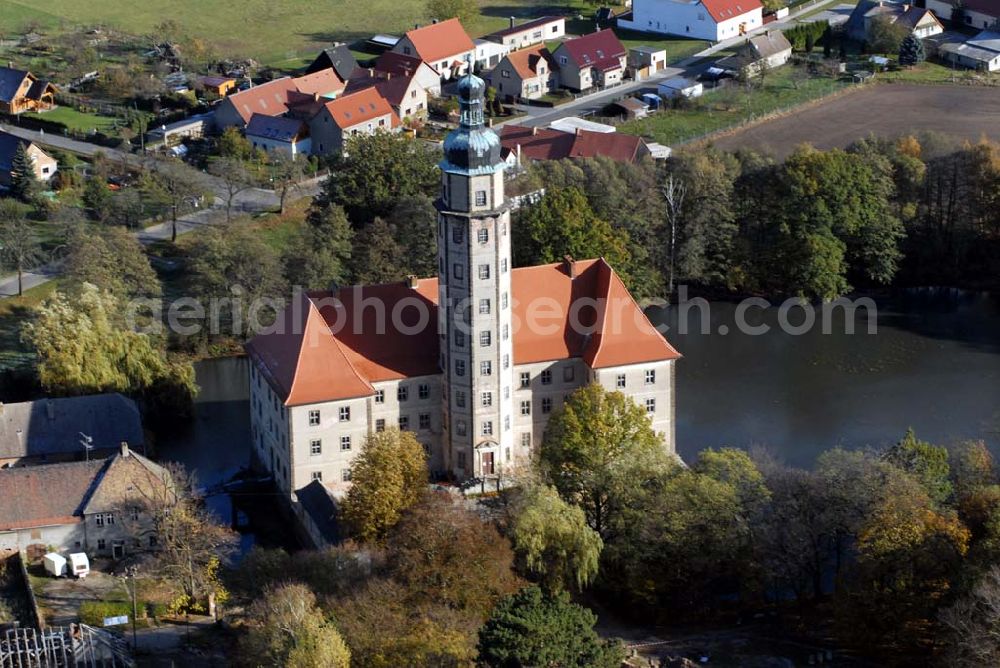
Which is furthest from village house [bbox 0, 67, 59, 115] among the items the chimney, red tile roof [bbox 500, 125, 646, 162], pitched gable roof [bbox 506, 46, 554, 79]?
the chimney

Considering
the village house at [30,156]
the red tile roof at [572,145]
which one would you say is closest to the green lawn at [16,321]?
the village house at [30,156]

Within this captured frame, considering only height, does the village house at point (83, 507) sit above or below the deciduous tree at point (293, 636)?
above

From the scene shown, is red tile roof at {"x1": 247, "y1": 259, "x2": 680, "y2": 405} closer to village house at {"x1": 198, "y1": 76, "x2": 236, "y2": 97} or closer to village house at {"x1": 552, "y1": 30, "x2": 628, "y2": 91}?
village house at {"x1": 552, "y1": 30, "x2": 628, "y2": 91}

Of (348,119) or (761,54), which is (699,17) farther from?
(348,119)

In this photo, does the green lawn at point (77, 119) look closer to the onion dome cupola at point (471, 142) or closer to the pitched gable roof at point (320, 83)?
the pitched gable roof at point (320, 83)

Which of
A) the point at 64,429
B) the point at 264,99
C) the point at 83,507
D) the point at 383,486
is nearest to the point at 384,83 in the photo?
the point at 264,99

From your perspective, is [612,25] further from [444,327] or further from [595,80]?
[444,327]
